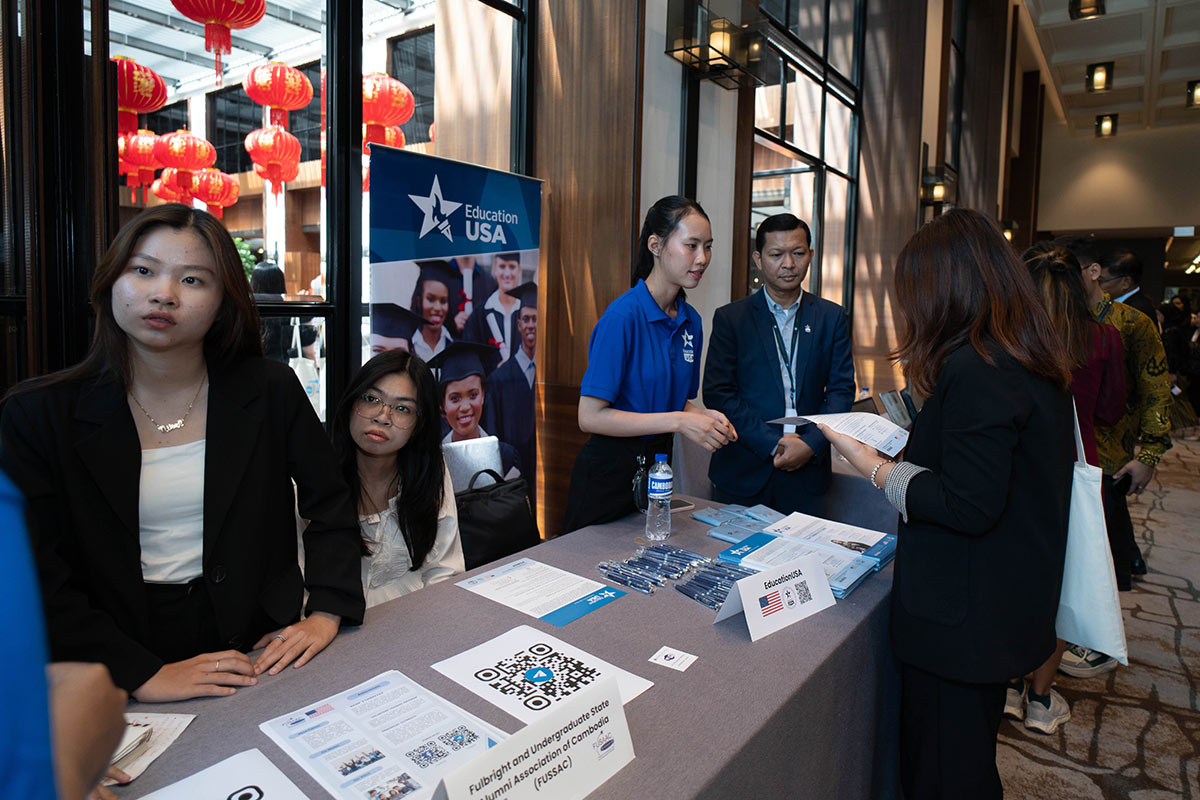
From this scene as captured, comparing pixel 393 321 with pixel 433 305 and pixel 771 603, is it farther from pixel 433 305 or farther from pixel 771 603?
pixel 771 603

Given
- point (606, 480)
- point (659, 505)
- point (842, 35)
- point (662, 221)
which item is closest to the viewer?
point (659, 505)

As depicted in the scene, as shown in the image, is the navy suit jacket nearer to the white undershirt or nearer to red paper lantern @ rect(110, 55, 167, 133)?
the white undershirt

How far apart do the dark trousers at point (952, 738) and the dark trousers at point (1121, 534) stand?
2291 millimetres

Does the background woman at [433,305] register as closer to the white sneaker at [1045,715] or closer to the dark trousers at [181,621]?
the dark trousers at [181,621]

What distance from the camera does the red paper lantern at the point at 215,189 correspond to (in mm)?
2375

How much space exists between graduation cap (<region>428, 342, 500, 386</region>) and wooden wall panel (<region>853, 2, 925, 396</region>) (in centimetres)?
485

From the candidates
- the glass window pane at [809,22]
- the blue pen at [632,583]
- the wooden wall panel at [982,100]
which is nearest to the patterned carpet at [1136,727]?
the blue pen at [632,583]

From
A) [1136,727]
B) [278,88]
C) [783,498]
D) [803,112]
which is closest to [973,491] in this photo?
[783,498]

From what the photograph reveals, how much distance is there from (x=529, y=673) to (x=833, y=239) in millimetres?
6247

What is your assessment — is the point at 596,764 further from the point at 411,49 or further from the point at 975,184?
the point at 975,184

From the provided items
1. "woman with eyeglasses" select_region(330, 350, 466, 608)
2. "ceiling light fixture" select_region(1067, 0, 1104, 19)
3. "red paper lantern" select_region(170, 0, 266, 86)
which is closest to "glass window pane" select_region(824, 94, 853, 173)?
"ceiling light fixture" select_region(1067, 0, 1104, 19)

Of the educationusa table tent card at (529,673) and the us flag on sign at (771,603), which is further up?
the us flag on sign at (771,603)

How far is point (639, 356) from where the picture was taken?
2.12 metres

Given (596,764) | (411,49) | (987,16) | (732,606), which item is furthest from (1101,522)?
(987,16)
